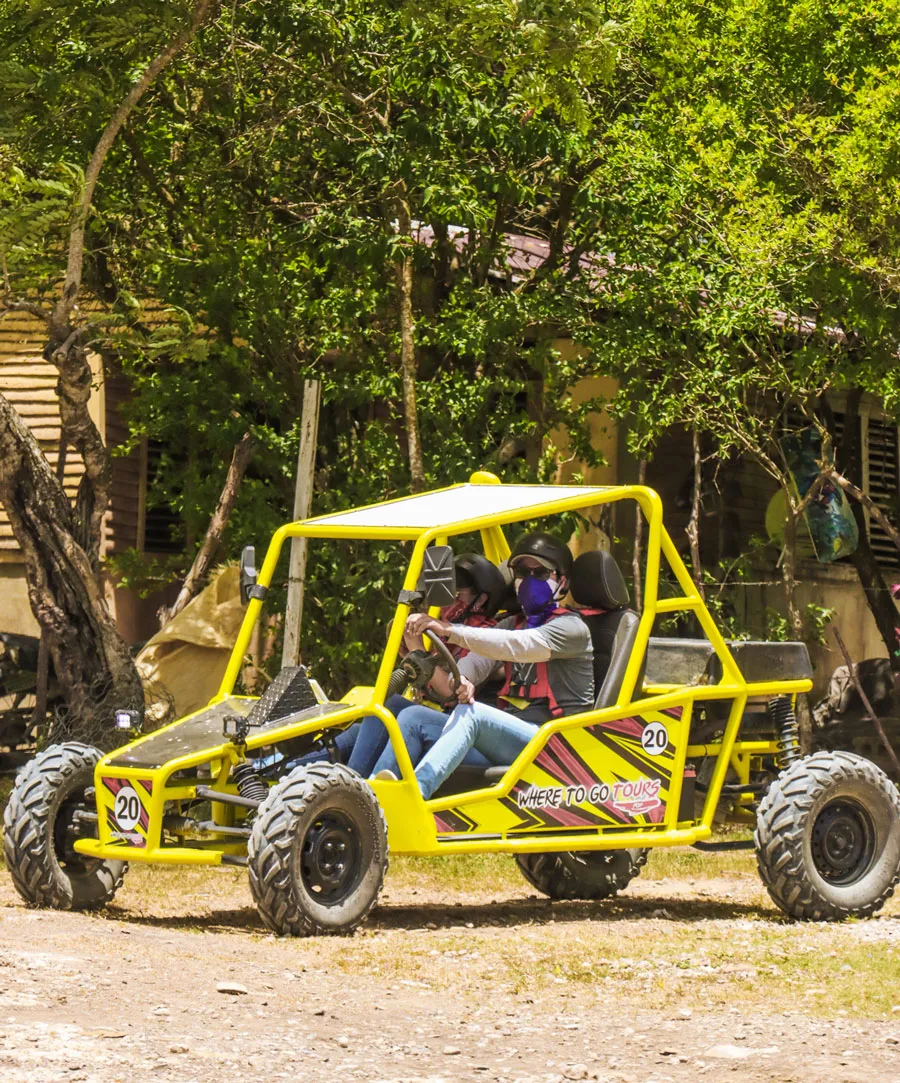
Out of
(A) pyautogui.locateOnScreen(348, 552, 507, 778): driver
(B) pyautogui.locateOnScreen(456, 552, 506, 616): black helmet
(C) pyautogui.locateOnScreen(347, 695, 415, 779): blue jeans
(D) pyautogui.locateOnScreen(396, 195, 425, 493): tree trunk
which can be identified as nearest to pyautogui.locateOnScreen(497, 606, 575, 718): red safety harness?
(A) pyautogui.locateOnScreen(348, 552, 507, 778): driver

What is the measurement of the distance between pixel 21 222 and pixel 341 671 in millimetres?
4633

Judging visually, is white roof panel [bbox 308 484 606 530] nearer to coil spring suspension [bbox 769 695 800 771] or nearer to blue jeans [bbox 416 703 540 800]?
blue jeans [bbox 416 703 540 800]

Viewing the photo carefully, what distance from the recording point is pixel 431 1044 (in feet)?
19.6

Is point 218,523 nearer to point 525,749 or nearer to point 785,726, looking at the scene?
point 785,726

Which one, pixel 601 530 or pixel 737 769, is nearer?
pixel 737 769

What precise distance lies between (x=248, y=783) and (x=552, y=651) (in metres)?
1.65

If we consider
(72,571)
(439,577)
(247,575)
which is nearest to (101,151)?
(72,571)

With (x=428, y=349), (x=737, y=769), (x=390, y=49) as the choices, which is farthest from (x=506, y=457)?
(x=737, y=769)

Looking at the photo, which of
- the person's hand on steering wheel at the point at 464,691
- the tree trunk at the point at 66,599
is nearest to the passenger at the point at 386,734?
the person's hand on steering wheel at the point at 464,691

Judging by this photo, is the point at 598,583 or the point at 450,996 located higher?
the point at 598,583

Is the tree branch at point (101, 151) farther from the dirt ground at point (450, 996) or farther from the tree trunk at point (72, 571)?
the dirt ground at point (450, 996)

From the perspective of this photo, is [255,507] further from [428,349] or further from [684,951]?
[684,951]

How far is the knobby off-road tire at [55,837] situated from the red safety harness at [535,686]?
2.15 meters

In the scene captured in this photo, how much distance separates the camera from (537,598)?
9203mm
